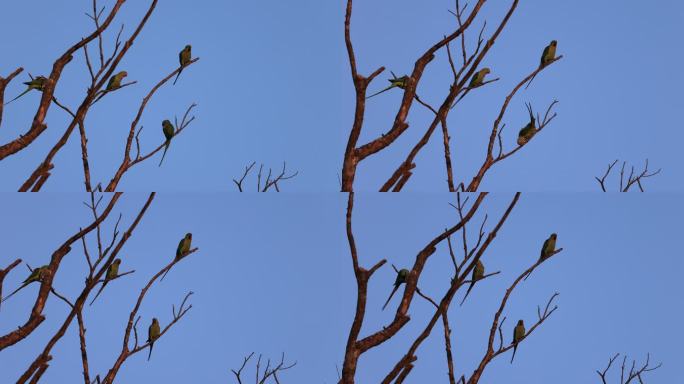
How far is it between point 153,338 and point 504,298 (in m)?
0.91

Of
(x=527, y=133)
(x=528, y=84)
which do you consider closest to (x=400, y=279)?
(x=528, y=84)

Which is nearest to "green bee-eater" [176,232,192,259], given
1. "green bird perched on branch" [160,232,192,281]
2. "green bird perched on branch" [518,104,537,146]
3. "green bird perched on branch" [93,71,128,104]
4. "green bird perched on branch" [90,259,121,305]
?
"green bird perched on branch" [160,232,192,281]

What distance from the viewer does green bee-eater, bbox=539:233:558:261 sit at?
215cm

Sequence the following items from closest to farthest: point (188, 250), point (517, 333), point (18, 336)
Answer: point (18, 336), point (188, 250), point (517, 333)

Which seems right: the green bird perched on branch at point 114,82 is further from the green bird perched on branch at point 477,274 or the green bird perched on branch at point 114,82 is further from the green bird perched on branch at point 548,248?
the green bird perched on branch at point 548,248

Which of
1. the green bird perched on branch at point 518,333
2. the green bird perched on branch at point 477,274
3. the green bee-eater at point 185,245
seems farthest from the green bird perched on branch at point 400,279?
the green bee-eater at point 185,245

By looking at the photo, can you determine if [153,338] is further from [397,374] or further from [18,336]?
[397,374]

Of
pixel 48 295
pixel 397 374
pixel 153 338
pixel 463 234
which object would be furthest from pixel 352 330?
pixel 48 295

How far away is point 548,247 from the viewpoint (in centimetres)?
218

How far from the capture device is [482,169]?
2.54m

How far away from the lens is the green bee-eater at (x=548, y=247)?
215 cm

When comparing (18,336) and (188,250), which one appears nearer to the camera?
(18,336)

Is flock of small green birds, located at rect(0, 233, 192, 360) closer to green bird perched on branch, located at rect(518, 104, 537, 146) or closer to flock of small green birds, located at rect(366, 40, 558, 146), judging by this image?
flock of small green birds, located at rect(366, 40, 558, 146)

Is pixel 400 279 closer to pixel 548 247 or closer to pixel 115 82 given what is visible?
pixel 548 247
